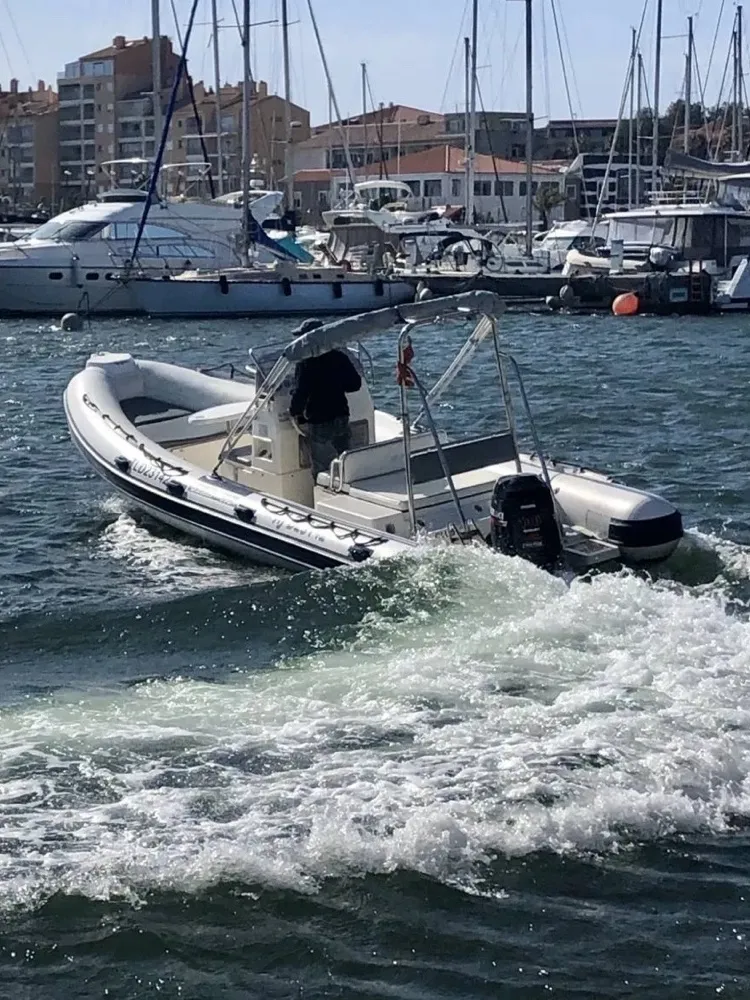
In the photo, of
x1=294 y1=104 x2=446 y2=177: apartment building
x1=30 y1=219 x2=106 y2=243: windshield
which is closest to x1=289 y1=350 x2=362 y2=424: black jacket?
x1=30 y1=219 x2=106 y2=243: windshield

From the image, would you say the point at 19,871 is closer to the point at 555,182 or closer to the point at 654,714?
the point at 654,714

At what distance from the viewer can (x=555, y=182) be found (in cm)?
7006

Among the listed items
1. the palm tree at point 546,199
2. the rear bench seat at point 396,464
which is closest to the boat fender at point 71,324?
the rear bench seat at point 396,464

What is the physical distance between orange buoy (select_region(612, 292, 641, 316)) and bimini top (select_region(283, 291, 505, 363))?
23892 mm

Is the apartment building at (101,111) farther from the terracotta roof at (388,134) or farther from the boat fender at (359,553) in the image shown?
the boat fender at (359,553)

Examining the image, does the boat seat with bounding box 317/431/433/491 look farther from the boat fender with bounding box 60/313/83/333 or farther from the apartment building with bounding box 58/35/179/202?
the apartment building with bounding box 58/35/179/202

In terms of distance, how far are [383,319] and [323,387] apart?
1072mm

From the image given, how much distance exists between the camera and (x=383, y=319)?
1032cm

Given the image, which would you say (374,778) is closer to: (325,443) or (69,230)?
(325,443)

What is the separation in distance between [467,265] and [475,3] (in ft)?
33.4

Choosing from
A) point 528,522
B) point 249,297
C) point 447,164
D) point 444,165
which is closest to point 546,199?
point 447,164

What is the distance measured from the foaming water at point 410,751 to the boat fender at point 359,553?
0.60 metres

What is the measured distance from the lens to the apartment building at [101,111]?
9006 centimetres

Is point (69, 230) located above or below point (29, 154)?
below
